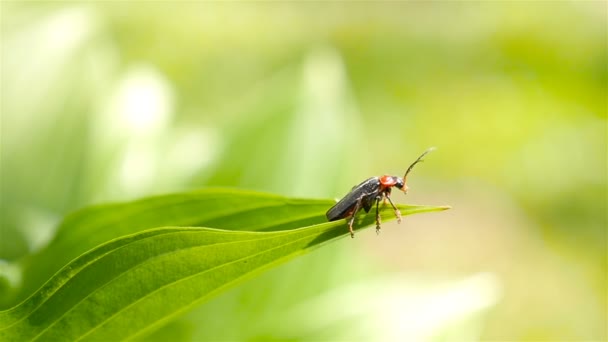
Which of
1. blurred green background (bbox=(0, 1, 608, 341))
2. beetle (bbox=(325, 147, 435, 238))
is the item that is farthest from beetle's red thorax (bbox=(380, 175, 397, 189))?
blurred green background (bbox=(0, 1, 608, 341))

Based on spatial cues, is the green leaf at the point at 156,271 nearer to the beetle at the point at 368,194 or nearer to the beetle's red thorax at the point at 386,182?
the beetle at the point at 368,194

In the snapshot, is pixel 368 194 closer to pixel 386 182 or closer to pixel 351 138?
pixel 386 182

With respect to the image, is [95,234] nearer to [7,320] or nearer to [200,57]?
[7,320]

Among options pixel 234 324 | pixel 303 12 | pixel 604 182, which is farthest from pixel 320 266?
pixel 303 12

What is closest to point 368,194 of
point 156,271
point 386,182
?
point 386,182

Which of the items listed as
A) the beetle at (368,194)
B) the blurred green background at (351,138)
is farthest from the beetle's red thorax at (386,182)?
the blurred green background at (351,138)
